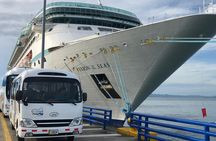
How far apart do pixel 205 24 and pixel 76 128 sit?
7.29 m

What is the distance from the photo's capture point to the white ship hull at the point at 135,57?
588 inches

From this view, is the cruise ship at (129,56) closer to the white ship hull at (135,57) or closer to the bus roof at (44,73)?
the white ship hull at (135,57)

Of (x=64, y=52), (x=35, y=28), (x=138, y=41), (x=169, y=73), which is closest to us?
(x=138, y=41)

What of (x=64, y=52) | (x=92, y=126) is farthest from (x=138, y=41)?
(x=64, y=52)

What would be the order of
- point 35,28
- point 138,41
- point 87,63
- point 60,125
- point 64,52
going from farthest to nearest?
point 35,28
point 64,52
point 87,63
point 138,41
point 60,125

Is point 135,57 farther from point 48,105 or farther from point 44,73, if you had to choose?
point 48,105

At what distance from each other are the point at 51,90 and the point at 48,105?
55 cm

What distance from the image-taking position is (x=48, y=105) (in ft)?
33.6

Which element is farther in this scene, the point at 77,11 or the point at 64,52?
the point at 77,11

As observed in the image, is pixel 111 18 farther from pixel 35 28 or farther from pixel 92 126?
pixel 92 126

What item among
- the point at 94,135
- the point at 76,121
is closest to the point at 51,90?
the point at 76,121

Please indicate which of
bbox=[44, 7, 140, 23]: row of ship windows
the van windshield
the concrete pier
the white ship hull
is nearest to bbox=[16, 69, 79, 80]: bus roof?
the van windshield

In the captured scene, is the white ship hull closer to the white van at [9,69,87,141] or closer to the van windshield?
the van windshield

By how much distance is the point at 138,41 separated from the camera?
16.1 meters
